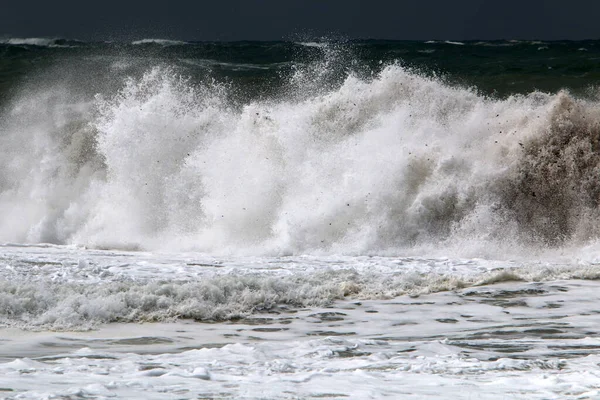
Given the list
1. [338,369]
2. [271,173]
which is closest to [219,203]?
[271,173]

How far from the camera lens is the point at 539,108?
13617 mm

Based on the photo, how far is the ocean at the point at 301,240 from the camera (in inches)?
232

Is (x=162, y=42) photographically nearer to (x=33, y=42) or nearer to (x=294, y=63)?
(x=33, y=42)

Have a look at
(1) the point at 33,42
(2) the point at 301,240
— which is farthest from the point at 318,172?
(1) the point at 33,42

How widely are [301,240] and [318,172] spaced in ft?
5.45

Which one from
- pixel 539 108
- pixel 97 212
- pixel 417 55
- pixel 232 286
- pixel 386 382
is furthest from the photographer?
pixel 417 55

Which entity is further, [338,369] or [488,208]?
[488,208]

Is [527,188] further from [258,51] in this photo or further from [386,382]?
[258,51]

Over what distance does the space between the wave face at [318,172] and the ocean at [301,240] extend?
3cm

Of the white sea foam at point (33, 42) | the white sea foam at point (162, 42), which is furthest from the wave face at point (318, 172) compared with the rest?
the white sea foam at point (33, 42)

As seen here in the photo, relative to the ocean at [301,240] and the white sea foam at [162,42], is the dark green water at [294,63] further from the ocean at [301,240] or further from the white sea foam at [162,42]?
the ocean at [301,240]

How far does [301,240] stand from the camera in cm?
1230

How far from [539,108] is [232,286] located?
6.86 metres

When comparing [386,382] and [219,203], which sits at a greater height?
[219,203]
